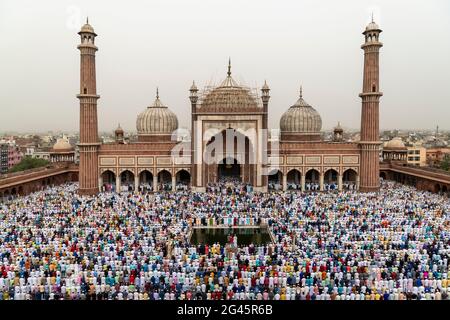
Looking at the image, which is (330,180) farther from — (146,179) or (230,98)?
(146,179)

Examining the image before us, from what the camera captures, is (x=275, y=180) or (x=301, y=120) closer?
(x=275, y=180)

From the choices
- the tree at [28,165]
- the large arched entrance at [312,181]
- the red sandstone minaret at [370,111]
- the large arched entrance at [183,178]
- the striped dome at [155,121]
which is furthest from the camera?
the tree at [28,165]

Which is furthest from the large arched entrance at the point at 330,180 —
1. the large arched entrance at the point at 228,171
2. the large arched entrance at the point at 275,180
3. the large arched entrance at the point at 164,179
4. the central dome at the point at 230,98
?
the large arched entrance at the point at 164,179

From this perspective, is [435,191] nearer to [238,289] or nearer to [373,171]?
[373,171]

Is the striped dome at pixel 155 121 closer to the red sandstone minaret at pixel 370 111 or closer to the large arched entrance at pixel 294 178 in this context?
the large arched entrance at pixel 294 178

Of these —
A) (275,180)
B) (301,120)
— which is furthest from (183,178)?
(301,120)
